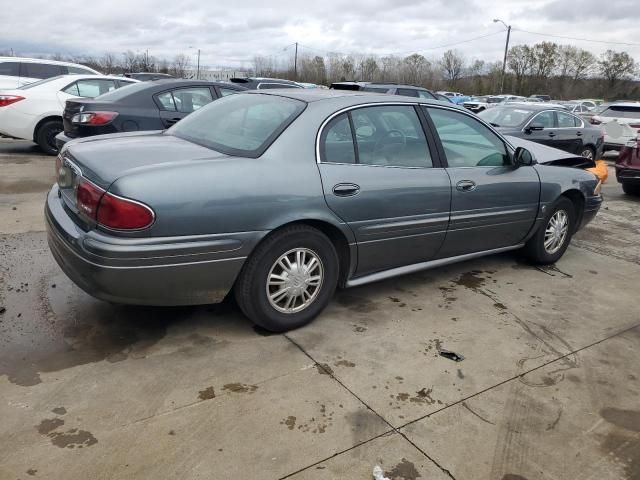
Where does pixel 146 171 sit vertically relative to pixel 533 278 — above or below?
above

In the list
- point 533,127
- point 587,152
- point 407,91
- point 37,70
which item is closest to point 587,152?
point 587,152

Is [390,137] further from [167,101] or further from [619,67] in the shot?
[619,67]

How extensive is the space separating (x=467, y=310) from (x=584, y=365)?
914 mm

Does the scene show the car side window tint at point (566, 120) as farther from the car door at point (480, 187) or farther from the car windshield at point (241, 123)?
the car windshield at point (241, 123)

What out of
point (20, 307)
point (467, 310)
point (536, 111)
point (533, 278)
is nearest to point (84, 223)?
point (20, 307)

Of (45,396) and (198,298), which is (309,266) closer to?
(198,298)

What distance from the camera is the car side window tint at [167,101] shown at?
7.54 metres

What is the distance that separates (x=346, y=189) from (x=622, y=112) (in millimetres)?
15558

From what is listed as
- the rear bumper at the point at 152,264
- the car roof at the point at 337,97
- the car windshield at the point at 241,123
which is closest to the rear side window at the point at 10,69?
the car windshield at the point at 241,123

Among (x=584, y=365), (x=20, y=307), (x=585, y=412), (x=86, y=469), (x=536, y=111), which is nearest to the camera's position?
(x=86, y=469)

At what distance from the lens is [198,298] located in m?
3.17

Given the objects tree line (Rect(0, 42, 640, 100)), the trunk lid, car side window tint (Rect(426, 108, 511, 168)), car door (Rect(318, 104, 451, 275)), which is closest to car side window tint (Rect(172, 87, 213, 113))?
the trunk lid

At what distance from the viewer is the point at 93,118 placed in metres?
7.02

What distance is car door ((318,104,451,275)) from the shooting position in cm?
352
